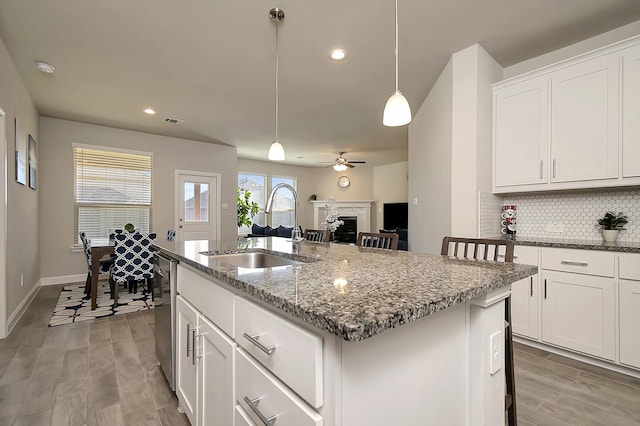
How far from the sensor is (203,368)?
4.14ft

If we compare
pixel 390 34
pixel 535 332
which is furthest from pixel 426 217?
pixel 390 34

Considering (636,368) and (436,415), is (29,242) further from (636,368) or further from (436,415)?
(636,368)

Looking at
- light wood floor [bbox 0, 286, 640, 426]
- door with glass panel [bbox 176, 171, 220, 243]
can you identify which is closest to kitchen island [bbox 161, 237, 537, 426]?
light wood floor [bbox 0, 286, 640, 426]

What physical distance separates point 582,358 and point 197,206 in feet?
19.6

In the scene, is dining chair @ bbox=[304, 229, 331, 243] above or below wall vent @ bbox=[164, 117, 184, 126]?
below

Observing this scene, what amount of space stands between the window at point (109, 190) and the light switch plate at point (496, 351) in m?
5.69

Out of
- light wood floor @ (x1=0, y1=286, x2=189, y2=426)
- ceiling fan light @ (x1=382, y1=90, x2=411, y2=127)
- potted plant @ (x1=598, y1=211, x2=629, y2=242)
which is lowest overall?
light wood floor @ (x1=0, y1=286, x2=189, y2=426)

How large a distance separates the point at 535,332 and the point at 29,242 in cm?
558

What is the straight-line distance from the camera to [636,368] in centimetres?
201

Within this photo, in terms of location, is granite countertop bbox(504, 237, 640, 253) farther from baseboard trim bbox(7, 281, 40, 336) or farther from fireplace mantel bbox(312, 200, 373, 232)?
fireplace mantel bbox(312, 200, 373, 232)

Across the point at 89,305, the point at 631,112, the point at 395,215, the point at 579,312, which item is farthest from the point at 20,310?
the point at 395,215

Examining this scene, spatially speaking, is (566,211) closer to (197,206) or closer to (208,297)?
(208,297)

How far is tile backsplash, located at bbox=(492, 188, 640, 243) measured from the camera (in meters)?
2.43

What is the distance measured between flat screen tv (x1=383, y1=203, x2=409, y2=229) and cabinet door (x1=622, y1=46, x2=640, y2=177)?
5.60 metres
